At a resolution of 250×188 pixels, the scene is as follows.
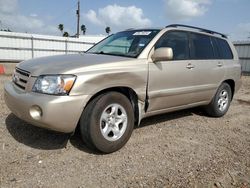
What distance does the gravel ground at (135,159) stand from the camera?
10.2 feet

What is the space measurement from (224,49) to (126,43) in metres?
2.61

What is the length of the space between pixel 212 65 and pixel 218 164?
2.40 metres

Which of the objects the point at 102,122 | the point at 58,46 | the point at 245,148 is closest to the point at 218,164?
the point at 245,148

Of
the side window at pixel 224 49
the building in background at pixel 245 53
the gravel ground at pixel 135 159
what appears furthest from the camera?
the building in background at pixel 245 53

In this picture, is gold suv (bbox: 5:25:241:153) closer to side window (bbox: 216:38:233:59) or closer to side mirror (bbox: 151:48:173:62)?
side mirror (bbox: 151:48:173:62)

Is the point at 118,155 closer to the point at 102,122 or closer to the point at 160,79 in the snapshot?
the point at 102,122

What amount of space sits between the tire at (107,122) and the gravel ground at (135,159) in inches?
6.6

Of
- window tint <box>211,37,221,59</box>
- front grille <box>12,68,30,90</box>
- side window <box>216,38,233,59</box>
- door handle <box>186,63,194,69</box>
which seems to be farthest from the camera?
side window <box>216,38,233,59</box>

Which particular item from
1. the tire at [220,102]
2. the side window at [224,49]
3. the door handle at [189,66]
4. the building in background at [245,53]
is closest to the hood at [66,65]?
the door handle at [189,66]

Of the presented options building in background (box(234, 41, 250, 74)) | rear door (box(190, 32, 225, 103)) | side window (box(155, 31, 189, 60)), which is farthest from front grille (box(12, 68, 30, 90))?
building in background (box(234, 41, 250, 74))

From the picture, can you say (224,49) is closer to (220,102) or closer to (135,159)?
(220,102)

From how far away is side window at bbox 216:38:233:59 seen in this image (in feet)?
19.8

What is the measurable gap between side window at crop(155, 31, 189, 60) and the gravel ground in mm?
1359

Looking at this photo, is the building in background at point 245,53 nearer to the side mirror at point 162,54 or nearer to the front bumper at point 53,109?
the side mirror at point 162,54
